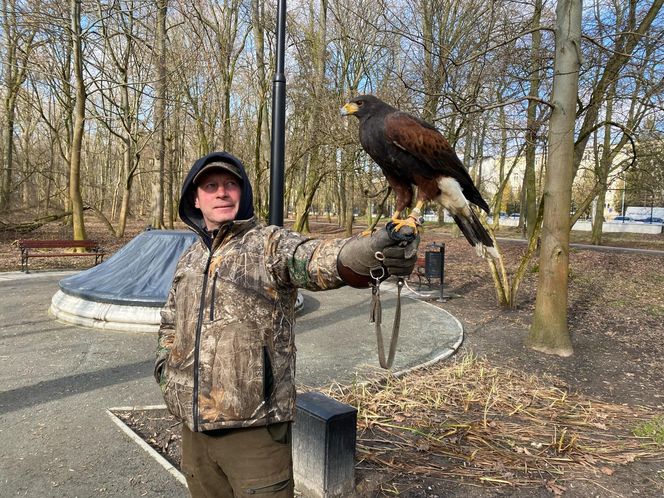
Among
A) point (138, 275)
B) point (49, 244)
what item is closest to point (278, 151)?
point (138, 275)

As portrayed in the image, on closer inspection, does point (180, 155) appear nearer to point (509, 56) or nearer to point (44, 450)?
point (509, 56)

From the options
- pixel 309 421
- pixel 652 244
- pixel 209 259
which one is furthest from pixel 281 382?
pixel 652 244

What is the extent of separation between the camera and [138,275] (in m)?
7.26

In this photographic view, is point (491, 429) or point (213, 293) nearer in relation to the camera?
point (213, 293)

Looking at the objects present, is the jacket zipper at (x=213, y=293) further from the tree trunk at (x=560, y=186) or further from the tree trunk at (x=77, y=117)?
the tree trunk at (x=77, y=117)

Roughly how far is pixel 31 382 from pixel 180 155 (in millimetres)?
27646

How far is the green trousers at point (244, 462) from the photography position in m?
1.70

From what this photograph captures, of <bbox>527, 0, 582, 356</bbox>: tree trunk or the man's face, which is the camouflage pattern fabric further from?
<bbox>527, 0, 582, 356</bbox>: tree trunk

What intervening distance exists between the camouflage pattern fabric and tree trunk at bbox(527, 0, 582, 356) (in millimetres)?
5642

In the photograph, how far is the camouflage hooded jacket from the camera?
1688 mm

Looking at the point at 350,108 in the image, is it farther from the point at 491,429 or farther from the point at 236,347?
the point at 491,429

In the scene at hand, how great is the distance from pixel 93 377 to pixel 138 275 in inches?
103

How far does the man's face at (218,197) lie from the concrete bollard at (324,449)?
1.71 metres

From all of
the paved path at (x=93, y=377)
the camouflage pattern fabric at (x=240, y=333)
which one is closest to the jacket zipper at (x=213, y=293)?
the camouflage pattern fabric at (x=240, y=333)
